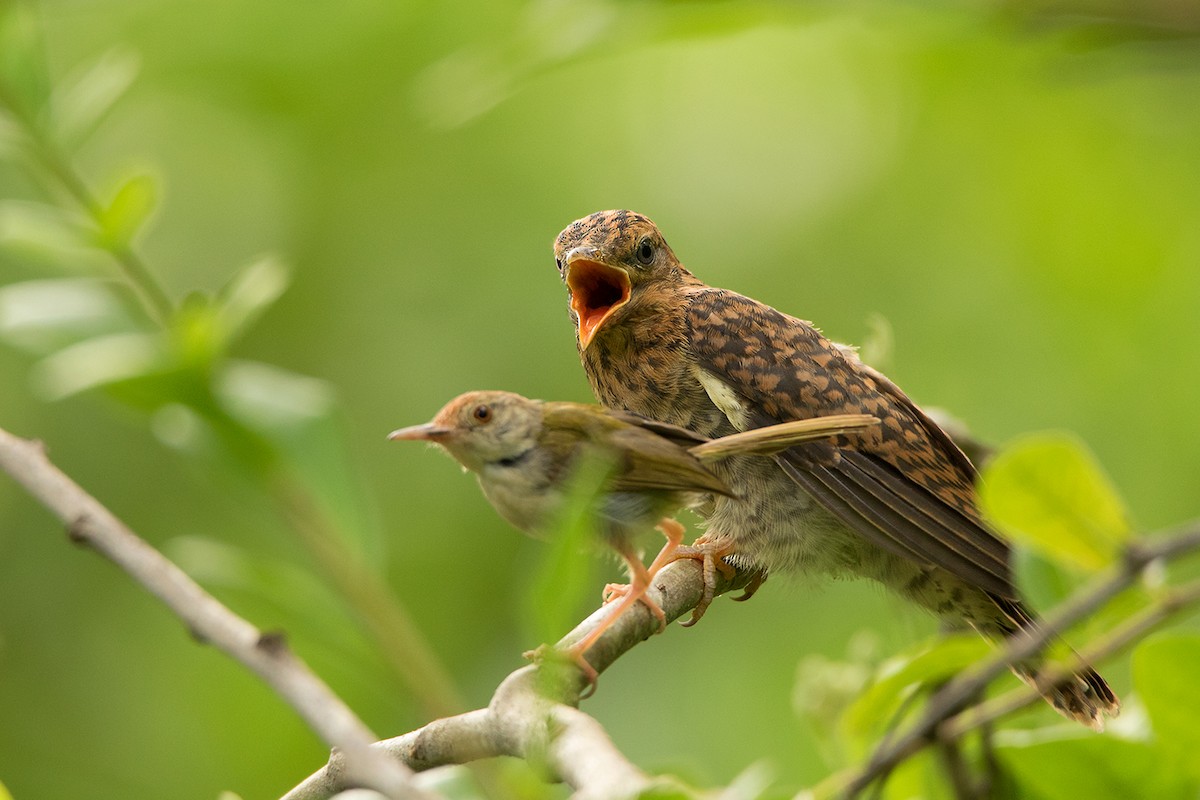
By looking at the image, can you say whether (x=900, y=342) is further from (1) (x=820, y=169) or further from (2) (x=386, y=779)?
(2) (x=386, y=779)

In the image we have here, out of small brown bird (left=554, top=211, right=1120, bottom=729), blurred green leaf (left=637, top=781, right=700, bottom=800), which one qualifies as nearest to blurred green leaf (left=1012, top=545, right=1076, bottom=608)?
blurred green leaf (left=637, top=781, right=700, bottom=800)

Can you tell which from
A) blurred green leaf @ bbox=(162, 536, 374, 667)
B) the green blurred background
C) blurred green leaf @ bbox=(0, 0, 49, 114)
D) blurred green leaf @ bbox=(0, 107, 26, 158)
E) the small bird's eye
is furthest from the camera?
the green blurred background

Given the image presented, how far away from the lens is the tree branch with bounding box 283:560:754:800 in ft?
4.38

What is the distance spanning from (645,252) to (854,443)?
789mm

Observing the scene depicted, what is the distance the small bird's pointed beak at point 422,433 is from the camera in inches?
94.8

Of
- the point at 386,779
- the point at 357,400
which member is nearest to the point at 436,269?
the point at 357,400

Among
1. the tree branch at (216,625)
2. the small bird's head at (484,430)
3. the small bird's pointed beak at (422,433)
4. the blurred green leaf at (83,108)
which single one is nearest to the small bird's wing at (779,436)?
the small bird's head at (484,430)

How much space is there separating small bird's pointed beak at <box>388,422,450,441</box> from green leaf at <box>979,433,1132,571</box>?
1.28 m

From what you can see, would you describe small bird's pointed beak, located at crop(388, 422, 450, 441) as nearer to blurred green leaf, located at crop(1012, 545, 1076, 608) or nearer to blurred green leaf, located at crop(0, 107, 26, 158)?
blurred green leaf, located at crop(0, 107, 26, 158)

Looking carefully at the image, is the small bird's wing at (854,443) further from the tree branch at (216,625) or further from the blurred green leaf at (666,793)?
the blurred green leaf at (666,793)

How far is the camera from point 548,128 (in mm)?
8656

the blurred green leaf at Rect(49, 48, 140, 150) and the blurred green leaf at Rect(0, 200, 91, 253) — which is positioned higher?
the blurred green leaf at Rect(49, 48, 140, 150)

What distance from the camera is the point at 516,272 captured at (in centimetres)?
824

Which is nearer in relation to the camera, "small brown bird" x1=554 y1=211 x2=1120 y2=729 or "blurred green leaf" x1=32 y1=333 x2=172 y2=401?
"blurred green leaf" x1=32 y1=333 x2=172 y2=401
